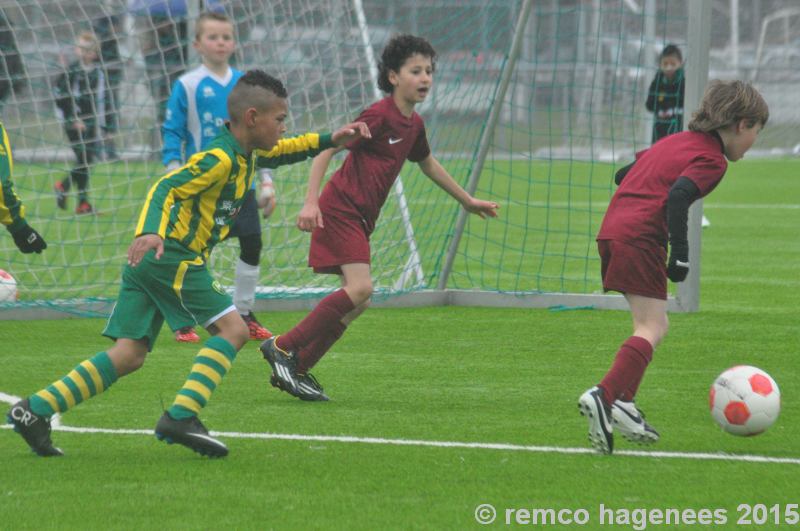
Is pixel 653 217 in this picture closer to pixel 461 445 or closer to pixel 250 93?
pixel 461 445

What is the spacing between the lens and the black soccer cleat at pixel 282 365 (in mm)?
6035

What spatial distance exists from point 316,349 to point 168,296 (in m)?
1.37

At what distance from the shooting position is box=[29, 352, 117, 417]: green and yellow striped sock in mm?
4945

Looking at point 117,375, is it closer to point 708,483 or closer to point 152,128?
point 708,483

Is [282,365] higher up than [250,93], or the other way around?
[250,93]

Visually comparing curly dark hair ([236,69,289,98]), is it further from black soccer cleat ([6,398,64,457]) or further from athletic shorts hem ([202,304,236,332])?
black soccer cleat ([6,398,64,457])

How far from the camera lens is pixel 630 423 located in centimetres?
496

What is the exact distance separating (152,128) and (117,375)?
18.4 ft

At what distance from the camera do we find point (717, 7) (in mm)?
28875

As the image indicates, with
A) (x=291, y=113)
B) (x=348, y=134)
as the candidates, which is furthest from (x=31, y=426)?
(x=291, y=113)

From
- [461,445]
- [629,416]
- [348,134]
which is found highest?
[348,134]

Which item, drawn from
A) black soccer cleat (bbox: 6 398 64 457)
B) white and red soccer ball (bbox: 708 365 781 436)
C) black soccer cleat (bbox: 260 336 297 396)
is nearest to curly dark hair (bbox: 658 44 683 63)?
black soccer cleat (bbox: 260 336 297 396)

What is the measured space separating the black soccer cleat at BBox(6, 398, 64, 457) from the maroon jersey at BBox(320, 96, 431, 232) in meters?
1.95

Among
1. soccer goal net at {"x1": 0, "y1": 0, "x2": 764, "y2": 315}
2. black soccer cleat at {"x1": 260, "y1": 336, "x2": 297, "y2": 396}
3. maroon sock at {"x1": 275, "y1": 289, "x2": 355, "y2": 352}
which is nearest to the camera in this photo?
black soccer cleat at {"x1": 260, "y1": 336, "x2": 297, "y2": 396}
